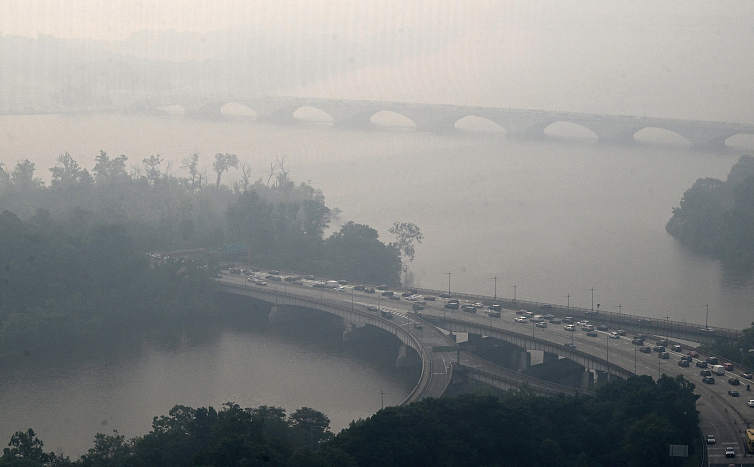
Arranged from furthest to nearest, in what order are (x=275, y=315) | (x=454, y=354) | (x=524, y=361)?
(x=275, y=315)
(x=524, y=361)
(x=454, y=354)

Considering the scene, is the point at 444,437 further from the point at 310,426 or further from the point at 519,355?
the point at 519,355

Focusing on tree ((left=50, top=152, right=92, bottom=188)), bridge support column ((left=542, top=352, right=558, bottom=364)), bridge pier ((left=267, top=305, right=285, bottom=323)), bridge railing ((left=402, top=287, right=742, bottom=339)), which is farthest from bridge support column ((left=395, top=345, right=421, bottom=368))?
tree ((left=50, top=152, right=92, bottom=188))

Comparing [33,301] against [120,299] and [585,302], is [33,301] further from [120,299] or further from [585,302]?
[585,302]

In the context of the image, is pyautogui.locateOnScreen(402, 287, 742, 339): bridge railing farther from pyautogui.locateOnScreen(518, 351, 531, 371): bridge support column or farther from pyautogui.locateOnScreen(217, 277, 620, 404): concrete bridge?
pyautogui.locateOnScreen(518, 351, 531, 371): bridge support column

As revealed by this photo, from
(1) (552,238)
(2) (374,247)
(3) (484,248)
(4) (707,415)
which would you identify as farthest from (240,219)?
(4) (707,415)

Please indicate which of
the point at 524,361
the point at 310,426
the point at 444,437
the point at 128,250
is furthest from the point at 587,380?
the point at 128,250

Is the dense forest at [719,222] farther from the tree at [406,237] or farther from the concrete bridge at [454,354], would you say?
the concrete bridge at [454,354]
